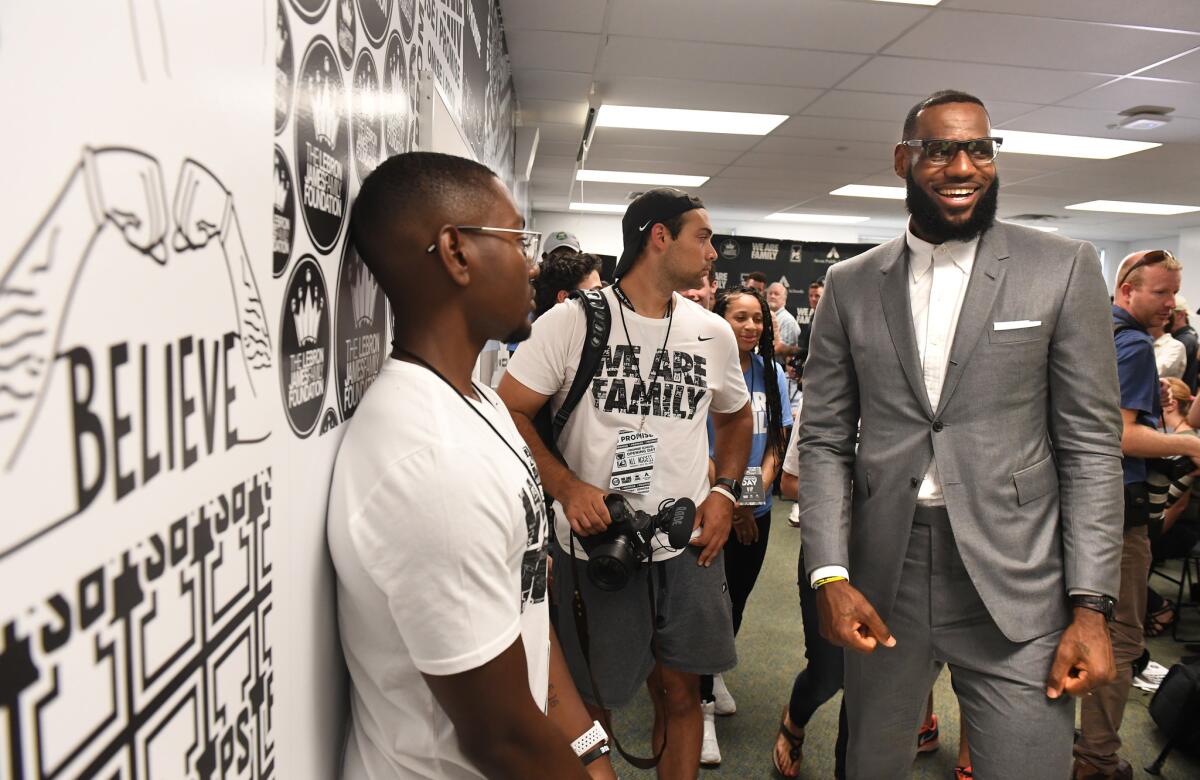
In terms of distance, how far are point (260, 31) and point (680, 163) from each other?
6684 millimetres

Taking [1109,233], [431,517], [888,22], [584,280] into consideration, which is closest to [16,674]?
[431,517]

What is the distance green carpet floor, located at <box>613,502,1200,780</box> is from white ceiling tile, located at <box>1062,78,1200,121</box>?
3037 mm

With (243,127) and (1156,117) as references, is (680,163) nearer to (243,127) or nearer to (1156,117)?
(1156,117)

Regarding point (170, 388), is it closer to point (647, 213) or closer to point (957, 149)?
point (957, 149)

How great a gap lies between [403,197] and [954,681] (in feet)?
4.62

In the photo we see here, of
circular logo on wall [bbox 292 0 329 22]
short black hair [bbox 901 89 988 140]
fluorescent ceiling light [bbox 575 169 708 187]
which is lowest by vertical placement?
circular logo on wall [bbox 292 0 329 22]

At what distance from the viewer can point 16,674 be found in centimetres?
31

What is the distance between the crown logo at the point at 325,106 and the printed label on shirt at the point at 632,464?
1085 mm

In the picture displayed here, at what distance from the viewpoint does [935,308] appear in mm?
1419

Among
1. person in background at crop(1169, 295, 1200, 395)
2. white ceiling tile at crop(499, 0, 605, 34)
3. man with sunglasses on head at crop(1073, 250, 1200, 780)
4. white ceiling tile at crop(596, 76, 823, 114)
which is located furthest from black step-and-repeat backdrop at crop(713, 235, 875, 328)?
man with sunglasses on head at crop(1073, 250, 1200, 780)

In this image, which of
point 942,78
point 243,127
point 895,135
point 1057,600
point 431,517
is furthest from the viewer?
point 895,135

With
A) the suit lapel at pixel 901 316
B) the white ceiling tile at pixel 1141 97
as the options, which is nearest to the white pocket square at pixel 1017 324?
the suit lapel at pixel 901 316

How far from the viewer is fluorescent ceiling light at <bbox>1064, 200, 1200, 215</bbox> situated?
820 centimetres

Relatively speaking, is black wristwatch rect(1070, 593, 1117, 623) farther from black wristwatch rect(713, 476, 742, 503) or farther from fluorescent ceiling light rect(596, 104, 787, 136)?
fluorescent ceiling light rect(596, 104, 787, 136)
